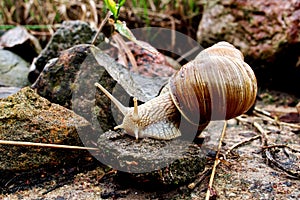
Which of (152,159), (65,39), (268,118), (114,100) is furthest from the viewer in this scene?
(65,39)

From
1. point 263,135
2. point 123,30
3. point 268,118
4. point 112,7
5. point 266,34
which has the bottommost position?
point 268,118

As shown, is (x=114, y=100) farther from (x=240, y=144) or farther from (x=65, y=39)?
(x=65, y=39)

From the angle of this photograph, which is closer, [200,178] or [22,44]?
[200,178]

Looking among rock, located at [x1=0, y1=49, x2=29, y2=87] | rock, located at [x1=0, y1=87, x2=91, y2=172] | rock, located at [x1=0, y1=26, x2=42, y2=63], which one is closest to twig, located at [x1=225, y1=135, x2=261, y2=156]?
rock, located at [x1=0, y1=87, x2=91, y2=172]

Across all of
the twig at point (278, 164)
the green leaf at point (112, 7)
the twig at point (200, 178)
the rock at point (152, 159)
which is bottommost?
the twig at point (200, 178)

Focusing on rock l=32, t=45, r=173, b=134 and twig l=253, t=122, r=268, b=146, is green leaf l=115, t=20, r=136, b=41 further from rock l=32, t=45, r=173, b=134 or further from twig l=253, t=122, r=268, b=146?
twig l=253, t=122, r=268, b=146

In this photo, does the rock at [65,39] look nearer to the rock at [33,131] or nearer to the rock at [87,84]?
the rock at [87,84]

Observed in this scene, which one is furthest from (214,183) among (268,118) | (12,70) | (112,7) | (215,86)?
(12,70)

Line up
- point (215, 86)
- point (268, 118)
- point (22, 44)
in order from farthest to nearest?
point (22, 44)
point (268, 118)
point (215, 86)

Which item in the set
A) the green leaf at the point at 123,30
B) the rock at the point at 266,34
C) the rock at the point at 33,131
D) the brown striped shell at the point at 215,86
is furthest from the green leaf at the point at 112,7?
the rock at the point at 266,34
